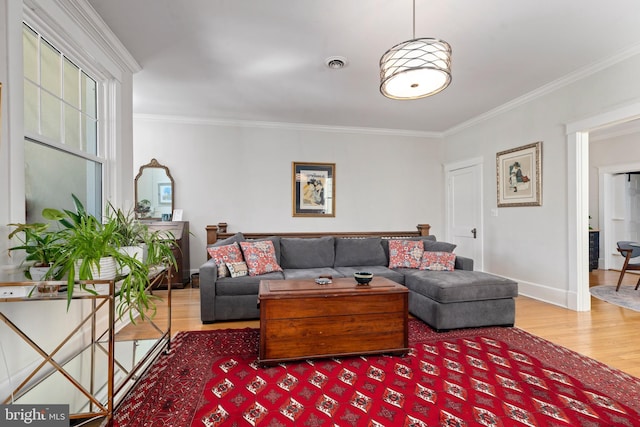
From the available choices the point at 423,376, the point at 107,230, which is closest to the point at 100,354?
the point at 107,230

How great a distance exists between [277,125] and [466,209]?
11.9 ft

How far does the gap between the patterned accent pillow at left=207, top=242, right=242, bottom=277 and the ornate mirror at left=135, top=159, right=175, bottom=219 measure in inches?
77.1

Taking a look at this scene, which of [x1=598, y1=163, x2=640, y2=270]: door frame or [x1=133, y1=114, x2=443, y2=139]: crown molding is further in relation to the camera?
[x1=598, y1=163, x2=640, y2=270]: door frame

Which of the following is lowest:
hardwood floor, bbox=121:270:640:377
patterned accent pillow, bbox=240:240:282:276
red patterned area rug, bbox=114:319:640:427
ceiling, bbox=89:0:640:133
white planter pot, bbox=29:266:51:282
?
hardwood floor, bbox=121:270:640:377

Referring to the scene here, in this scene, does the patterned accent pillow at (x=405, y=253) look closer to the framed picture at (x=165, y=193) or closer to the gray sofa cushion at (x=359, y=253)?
the gray sofa cushion at (x=359, y=253)

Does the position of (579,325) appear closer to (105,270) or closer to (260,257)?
(260,257)

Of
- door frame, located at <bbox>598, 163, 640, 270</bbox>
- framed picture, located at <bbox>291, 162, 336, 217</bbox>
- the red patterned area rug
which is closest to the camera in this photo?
the red patterned area rug

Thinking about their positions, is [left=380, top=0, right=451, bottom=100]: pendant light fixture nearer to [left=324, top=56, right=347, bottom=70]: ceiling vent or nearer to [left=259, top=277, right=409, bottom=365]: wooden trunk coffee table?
→ [left=324, top=56, right=347, bottom=70]: ceiling vent

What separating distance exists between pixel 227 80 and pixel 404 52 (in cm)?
238

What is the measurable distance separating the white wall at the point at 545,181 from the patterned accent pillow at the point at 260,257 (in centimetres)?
334

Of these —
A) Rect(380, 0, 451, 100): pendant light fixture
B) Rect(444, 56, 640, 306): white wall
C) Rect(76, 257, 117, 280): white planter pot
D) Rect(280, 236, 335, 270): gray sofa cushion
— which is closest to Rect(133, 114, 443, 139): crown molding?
Rect(444, 56, 640, 306): white wall

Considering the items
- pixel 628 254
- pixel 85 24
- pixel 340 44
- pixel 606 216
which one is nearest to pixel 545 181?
pixel 628 254

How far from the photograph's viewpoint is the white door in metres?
4.95

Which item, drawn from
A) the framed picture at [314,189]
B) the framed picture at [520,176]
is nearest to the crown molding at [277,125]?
the framed picture at [314,189]
